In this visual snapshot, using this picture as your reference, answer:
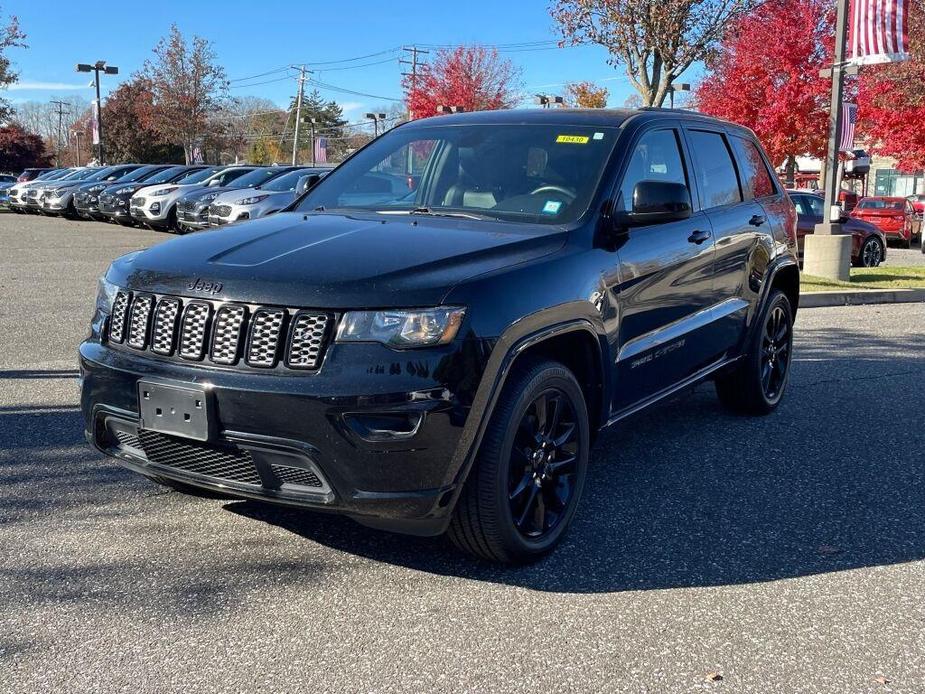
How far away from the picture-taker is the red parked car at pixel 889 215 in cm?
2516

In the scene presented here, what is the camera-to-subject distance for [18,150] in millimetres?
69062

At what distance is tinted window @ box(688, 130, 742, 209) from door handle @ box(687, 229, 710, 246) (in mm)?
255

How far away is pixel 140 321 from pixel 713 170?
3457mm

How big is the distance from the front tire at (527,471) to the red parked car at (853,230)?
48.6 ft

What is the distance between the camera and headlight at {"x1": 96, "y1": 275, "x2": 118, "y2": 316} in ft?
12.6

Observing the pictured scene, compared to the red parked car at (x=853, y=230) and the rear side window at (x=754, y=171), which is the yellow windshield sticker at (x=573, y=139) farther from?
the red parked car at (x=853, y=230)

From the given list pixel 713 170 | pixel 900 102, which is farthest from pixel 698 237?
pixel 900 102

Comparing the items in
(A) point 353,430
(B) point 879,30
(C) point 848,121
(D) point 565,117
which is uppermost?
(B) point 879,30

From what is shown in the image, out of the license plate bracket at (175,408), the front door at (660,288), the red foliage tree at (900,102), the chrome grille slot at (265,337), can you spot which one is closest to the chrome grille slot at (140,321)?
the license plate bracket at (175,408)

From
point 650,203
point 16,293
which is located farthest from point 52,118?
point 650,203

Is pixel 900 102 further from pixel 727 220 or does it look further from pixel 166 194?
pixel 727 220

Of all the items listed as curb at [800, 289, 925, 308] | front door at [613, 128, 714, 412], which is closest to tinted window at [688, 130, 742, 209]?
front door at [613, 128, 714, 412]

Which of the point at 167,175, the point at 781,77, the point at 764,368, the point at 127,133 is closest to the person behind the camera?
the point at 764,368

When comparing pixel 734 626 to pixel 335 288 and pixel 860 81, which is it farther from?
pixel 860 81
